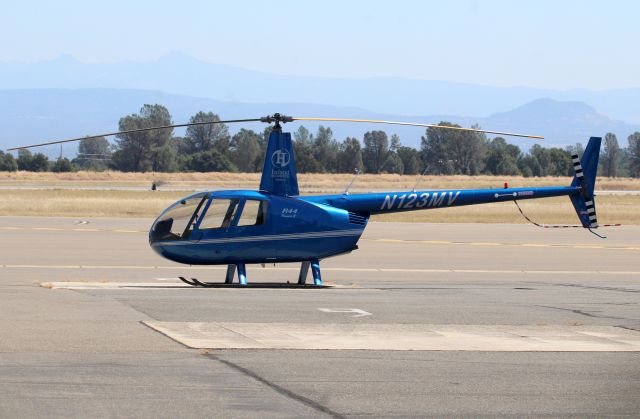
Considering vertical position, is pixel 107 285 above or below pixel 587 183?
below

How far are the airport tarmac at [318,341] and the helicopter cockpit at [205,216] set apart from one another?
41.0 inches

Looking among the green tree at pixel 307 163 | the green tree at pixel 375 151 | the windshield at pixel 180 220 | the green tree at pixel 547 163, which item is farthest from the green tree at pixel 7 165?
the windshield at pixel 180 220

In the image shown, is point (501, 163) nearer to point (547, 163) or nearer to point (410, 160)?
point (547, 163)

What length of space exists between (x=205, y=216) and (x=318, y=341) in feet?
23.8

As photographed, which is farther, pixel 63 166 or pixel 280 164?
pixel 63 166

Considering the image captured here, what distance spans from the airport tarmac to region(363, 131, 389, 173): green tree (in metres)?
132

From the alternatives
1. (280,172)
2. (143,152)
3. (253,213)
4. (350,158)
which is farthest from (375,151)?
(253,213)

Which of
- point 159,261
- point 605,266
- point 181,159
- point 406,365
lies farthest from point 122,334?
point 181,159

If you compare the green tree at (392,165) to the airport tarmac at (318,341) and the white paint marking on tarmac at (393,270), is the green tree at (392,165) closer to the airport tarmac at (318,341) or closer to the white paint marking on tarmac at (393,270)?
the white paint marking on tarmac at (393,270)

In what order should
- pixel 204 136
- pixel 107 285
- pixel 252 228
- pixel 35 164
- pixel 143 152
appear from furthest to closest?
pixel 204 136 → pixel 143 152 → pixel 35 164 → pixel 252 228 → pixel 107 285

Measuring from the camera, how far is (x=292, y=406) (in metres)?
9.90

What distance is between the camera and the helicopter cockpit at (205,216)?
20.6m

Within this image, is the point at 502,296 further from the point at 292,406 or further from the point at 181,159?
the point at 181,159

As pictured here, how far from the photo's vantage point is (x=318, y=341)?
1388cm
